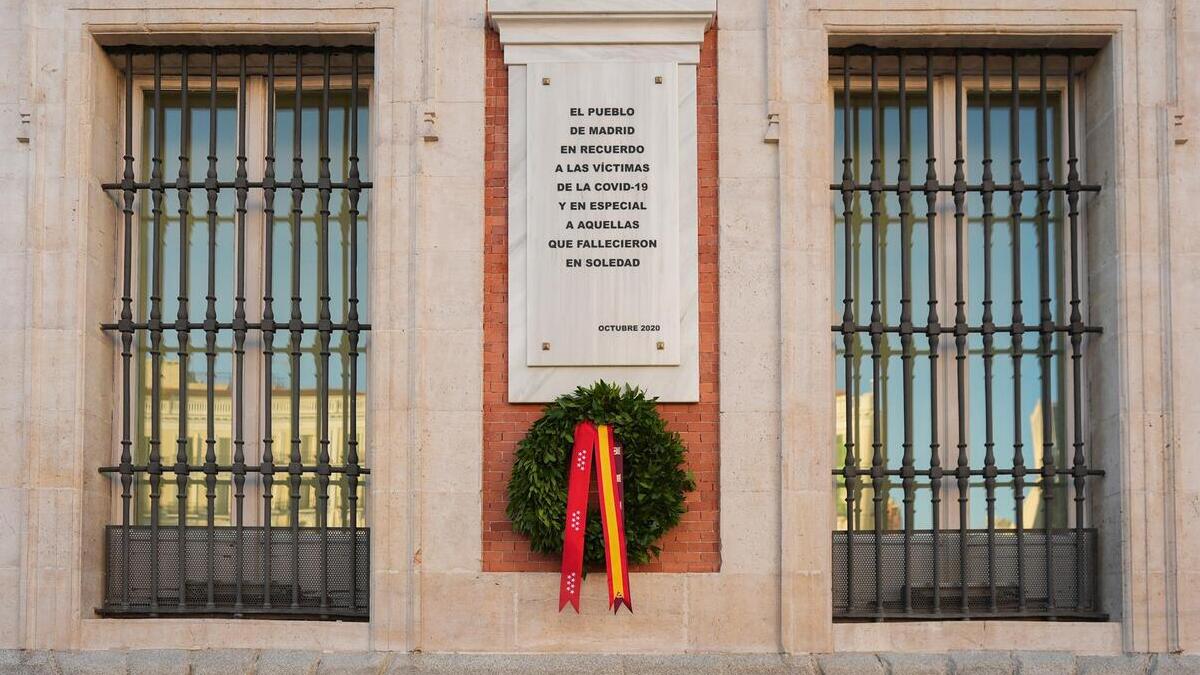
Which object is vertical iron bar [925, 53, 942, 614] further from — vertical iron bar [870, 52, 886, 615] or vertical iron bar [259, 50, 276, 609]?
vertical iron bar [259, 50, 276, 609]

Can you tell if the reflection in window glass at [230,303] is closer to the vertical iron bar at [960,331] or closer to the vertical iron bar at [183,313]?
the vertical iron bar at [183,313]

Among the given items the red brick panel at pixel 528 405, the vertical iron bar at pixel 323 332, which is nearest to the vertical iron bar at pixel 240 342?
the vertical iron bar at pixel 323 332

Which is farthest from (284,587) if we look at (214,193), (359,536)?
(214,193)

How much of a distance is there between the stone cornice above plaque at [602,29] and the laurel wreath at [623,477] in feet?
8.61

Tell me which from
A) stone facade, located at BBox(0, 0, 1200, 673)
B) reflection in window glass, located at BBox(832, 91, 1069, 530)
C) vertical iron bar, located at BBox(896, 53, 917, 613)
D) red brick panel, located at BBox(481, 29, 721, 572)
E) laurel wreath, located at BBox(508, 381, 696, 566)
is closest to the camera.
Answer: laurel wreath, located at BBox(508, 381, 696, 566)

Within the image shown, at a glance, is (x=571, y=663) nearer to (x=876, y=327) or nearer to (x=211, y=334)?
(x=876, y=327)

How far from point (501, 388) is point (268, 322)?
198 cm

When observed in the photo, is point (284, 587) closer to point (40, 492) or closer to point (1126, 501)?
point (40, 492)

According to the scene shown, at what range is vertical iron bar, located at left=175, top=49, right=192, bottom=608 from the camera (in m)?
13.0

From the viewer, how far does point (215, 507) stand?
13211 millimetres

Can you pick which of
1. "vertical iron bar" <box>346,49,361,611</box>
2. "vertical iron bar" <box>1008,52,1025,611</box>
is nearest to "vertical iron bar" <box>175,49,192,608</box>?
"vertical iron bar" <box>346,49,361,611</box>

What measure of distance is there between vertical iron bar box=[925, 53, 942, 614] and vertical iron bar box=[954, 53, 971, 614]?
0.53 ft

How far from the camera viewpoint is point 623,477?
1241cm

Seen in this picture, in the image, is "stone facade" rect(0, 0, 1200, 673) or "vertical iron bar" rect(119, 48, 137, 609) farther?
"vertical iron bar" rect(119, 48, 137, 609)
